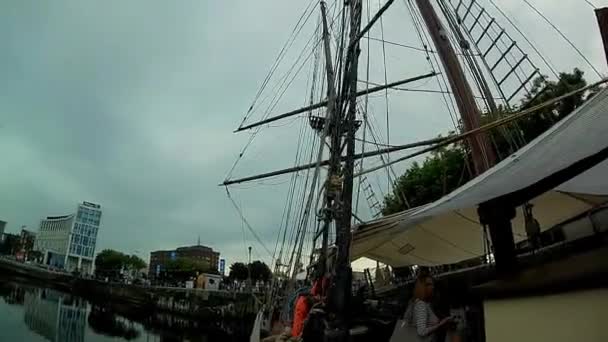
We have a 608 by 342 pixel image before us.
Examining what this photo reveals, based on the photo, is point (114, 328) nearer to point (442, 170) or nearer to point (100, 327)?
point (100, 327)

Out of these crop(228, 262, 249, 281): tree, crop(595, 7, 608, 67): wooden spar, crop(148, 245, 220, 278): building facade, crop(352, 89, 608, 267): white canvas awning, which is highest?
crop(148, 245, 220, 278): building facade

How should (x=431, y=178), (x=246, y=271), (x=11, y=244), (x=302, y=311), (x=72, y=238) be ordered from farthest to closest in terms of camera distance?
(x=72, y=238) → (x=11, y=244) → (x=246, y=271) → (x=431, y=178) → (x=302, y=311)

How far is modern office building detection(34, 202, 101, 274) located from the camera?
10831 centimetres

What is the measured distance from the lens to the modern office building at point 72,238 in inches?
4264

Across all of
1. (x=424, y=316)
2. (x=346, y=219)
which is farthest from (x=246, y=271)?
(x=424, y=316)

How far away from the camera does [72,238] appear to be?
10969 centimetres

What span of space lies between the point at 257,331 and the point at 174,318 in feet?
121

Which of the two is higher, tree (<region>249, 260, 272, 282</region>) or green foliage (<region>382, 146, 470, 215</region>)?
green foliage (<region>382, 146, 470, 215</region>)

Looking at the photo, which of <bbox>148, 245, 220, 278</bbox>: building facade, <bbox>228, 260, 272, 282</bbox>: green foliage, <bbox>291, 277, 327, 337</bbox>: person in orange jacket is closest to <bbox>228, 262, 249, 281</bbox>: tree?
<bbox>228, 260, 272, 282</bbox>: green foliage

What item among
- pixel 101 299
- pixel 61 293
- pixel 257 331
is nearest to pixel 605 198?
pixel 257 331

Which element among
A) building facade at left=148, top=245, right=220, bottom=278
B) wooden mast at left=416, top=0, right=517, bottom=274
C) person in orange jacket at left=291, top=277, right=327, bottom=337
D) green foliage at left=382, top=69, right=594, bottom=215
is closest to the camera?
person in orange jacket at left=291, top=277, right=327, bottom=337

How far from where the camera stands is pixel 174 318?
145 ft

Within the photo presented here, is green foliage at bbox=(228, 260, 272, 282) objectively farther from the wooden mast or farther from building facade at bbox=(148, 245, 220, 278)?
the wooden mast

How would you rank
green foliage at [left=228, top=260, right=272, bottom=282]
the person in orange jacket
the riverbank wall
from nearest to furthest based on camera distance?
the person in orange jacket
the riverbank wall
green foliage at [left=228, top=260, right=272, bottom=282]
